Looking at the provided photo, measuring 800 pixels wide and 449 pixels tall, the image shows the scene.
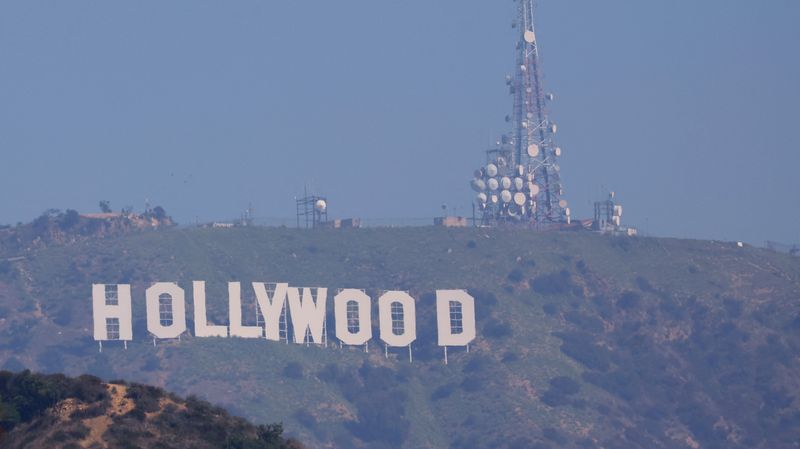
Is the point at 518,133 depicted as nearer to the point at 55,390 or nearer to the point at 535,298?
the point at 535,298

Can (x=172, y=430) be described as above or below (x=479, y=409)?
above

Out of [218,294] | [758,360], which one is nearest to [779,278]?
[758,360]

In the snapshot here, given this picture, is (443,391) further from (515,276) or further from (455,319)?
(515,276)

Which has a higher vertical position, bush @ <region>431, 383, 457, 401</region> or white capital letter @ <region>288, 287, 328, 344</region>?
white capital letter @ <region>288, 287, 328, 344</region>

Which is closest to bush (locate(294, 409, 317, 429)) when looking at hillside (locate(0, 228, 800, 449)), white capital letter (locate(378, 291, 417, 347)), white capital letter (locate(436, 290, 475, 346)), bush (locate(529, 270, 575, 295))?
hillside (locate(0, 228, 800, 449))

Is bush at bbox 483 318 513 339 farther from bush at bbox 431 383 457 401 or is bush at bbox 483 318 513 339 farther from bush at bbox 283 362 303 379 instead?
bush at bbox 283 362 303 379

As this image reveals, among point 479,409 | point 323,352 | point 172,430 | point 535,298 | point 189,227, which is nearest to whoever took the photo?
point 172,430
